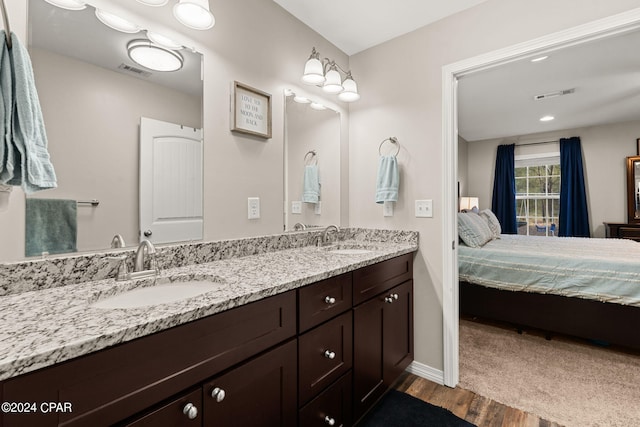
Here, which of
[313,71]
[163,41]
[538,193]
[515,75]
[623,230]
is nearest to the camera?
[163,41]

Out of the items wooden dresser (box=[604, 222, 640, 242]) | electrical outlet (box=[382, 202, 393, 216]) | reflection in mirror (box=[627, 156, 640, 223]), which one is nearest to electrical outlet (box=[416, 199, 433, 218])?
electrical outlet (box=[382, 202, 393, 216])

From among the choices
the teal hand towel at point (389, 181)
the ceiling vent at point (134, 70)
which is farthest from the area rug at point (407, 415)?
the ceiling vent at point (134, 70)

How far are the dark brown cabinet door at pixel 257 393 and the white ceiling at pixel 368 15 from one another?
194 centimetres

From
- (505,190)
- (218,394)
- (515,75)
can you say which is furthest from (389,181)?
(505,190)

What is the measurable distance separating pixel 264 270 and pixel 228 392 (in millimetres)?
481

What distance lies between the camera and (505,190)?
18.4ft

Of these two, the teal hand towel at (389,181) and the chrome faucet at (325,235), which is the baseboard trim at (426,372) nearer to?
the chrome faucet at (325,235)

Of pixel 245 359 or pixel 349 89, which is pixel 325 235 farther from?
pixel 245 359

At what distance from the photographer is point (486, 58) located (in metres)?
1.80

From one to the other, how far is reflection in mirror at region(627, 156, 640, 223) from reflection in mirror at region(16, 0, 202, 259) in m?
6.19

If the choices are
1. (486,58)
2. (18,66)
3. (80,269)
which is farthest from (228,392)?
(486,58)

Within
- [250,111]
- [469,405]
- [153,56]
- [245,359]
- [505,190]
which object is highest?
[153,56]

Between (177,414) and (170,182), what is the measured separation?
0.95m

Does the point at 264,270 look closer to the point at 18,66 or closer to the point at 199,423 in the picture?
the point at 199,423
